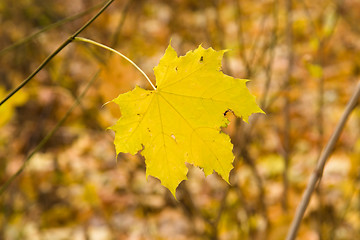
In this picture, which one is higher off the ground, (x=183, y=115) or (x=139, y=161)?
(x=139, y=161)

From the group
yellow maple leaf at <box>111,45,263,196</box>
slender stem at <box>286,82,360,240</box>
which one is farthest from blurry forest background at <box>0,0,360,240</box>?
yellow maple leaf at <box>111,45,263,196</box>

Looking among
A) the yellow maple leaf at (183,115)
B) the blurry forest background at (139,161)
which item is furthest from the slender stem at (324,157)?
the blurry forest background at (139,161)

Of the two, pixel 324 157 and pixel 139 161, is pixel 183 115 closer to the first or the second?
pixel 324 157

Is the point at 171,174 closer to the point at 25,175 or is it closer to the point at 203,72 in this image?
the point at 203,72

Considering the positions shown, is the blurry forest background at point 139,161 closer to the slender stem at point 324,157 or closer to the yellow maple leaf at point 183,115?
the slender stem at point 324,157

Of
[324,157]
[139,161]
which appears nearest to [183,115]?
[324,157]

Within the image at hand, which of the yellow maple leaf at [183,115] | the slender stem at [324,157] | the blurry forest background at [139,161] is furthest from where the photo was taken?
the blurry forest background at [139,161]

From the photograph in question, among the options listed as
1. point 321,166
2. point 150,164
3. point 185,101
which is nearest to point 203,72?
point 185,101

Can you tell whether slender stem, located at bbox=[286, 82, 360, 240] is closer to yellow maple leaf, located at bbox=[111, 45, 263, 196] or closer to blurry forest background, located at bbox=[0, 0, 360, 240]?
yellow maple leaf, located at bbox=[111, 45, 263, 196]
